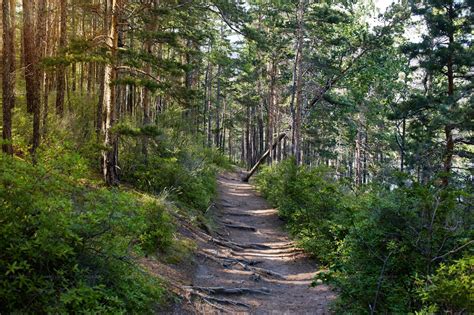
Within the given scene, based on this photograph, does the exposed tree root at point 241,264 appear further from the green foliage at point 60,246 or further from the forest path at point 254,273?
the green foliage at point 60,246

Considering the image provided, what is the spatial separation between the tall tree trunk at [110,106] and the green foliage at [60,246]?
453cm

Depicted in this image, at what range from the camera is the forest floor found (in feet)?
21.7

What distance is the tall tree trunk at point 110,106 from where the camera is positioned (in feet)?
28.7

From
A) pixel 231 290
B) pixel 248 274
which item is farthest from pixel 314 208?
pixel 231 290

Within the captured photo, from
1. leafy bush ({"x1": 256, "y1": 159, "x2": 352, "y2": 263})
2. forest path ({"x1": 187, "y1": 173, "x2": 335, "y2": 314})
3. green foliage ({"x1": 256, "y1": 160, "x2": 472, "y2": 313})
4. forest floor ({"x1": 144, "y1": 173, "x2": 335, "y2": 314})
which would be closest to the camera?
green foliage ({"x1": 256, "y1": 160, "x2": 472, "y2": 313})

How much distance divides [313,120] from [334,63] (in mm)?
6633

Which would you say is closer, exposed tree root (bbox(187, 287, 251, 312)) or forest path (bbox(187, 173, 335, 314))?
exposed tree root (bbox(187, 287, 251, 312))

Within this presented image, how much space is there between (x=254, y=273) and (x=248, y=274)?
14 cm

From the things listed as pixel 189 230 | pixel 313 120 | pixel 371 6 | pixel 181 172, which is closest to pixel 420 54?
pixel 371 6

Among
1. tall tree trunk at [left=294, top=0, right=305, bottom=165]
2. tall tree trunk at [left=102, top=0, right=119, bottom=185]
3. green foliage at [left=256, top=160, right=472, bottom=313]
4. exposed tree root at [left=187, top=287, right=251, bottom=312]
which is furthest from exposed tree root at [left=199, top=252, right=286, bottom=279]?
tall tree trunk at [left=294, top=0, right=305, bottom=165]

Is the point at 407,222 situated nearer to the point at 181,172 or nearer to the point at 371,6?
the point at 181,172

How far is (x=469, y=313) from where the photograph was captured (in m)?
3.89

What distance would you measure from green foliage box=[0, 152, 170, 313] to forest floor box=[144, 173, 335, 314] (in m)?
1.84

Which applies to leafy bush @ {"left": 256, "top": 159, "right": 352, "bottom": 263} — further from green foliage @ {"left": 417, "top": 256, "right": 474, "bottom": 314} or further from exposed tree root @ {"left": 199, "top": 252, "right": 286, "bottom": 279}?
green foliage @ {"left": 417, "top": 256, "right": 474, "bottom": 314}
